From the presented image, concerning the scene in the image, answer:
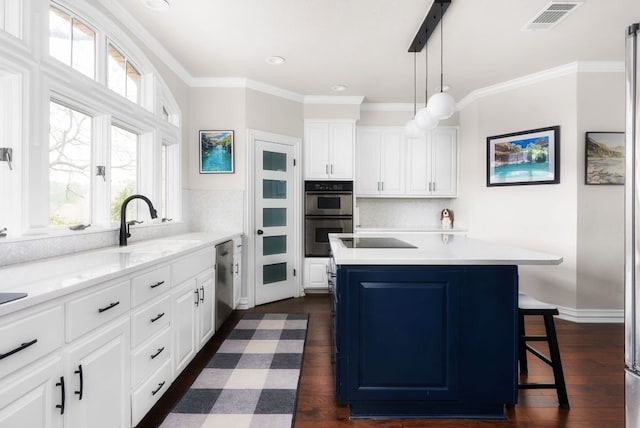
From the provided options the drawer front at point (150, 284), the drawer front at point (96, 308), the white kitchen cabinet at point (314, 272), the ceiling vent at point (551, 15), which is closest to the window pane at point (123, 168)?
the drawer front at point (150, 284)

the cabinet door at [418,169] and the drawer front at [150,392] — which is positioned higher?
the cabinet door at [418,169]

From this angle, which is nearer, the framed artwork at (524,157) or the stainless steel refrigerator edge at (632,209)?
the stainless steel refrigerator edge at (632,209)

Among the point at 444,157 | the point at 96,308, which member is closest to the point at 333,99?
the point at 444,157

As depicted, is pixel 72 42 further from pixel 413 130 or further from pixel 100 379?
pixel 413 130

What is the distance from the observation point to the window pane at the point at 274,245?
4035mm

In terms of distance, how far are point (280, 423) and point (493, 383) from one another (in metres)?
1.21

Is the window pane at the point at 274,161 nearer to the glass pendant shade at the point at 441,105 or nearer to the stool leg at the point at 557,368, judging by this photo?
the glass pendant shade at the point at 441,105

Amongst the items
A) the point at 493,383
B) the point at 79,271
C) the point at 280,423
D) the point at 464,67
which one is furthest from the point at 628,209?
the point at 464,67

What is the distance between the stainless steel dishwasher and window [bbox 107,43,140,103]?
4.94 ft

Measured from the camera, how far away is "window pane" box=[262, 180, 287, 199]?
400 centimetres

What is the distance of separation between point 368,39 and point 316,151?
173cm

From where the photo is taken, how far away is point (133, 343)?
1611 mm

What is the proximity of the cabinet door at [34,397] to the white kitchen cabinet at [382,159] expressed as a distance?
13.5ft

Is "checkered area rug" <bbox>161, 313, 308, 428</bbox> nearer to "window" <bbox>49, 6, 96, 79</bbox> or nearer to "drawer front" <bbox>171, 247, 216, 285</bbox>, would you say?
"drawer front" <bbox>171, 247, 216, 285</bbox>
